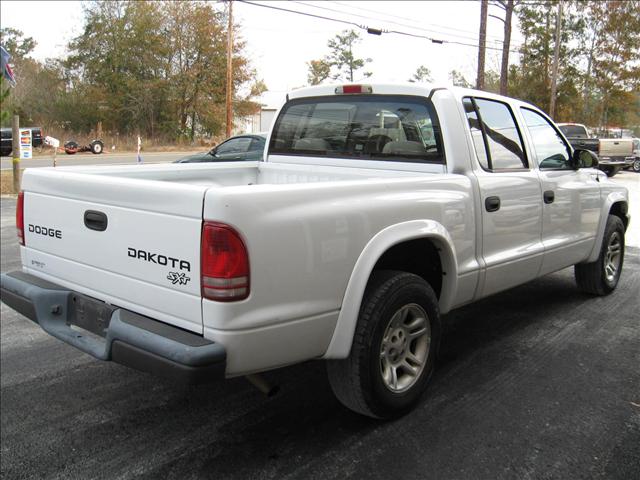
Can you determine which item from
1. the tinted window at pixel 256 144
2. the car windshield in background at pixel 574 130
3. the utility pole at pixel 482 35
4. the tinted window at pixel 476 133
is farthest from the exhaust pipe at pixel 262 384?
the car windshield in background at pixel 574 130

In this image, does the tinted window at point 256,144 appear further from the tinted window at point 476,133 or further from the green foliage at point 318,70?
the green foliage at point 318,70

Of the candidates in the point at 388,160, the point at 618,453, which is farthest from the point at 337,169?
the point at 618,453

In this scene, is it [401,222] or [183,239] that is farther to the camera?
[401,222]

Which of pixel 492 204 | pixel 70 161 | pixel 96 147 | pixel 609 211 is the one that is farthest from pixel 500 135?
pixel 96 147

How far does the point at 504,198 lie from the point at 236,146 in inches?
415

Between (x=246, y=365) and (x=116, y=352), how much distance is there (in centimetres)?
61

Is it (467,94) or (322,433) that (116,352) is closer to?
(322,433)

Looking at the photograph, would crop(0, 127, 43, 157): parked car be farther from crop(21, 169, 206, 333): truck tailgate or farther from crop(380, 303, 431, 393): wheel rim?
crop(380, 303, 431, 393): wheel rim

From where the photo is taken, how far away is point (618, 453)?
9.58 ft

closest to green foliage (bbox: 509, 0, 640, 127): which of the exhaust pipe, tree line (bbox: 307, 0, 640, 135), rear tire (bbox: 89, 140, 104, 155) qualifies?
tree line (bbox: 307, 0, 640, 135)

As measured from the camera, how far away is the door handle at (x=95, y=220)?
287 cm

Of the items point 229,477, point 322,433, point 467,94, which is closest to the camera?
point 229,477

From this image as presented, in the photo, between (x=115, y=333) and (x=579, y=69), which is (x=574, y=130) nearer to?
(x=579, y=69)

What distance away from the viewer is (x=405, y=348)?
324 centimetres
